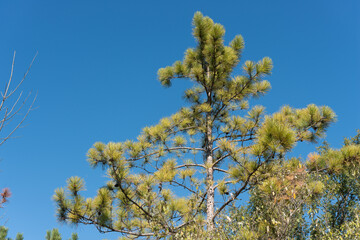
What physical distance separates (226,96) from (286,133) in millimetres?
3839

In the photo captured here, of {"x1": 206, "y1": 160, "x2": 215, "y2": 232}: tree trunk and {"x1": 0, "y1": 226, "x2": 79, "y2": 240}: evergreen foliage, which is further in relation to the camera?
{"x1": 0, "y1": 226, "x2": 79, "y2": 240}: evergreen foliage

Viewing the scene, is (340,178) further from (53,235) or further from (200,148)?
(53,235)

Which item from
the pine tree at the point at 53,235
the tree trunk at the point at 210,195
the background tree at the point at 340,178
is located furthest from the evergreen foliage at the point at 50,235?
the background tree at the point at 340,178

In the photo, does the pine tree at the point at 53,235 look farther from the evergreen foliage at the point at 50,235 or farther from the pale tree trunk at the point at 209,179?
the pale tree trunk at the point at 209,179

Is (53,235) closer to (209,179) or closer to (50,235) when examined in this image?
(50,235)

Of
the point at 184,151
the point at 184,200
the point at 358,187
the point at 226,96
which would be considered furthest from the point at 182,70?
the point at 358,187

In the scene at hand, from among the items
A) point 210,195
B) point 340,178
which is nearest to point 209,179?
point 210,195

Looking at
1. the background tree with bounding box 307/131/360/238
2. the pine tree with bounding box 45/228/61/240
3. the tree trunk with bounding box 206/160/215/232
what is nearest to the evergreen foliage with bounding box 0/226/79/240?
the pine tree with bounding box 45/228/61/240

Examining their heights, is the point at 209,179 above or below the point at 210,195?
above

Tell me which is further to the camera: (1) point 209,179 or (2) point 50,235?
(2) point 50,235

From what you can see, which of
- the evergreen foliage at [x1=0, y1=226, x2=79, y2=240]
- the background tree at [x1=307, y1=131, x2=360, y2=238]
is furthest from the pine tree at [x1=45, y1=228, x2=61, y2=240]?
the background tree at [x1=307, y1=131, x2=360, y2=238]

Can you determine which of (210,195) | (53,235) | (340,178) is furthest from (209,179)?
(53,235)

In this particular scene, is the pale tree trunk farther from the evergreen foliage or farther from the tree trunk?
the evergreen foliage

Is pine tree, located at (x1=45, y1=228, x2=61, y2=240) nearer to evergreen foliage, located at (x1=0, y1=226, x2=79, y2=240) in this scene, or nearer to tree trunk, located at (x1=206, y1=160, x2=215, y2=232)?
evergreen foliage, located at (x1=0, y1=226, x2=79, y2=240)
